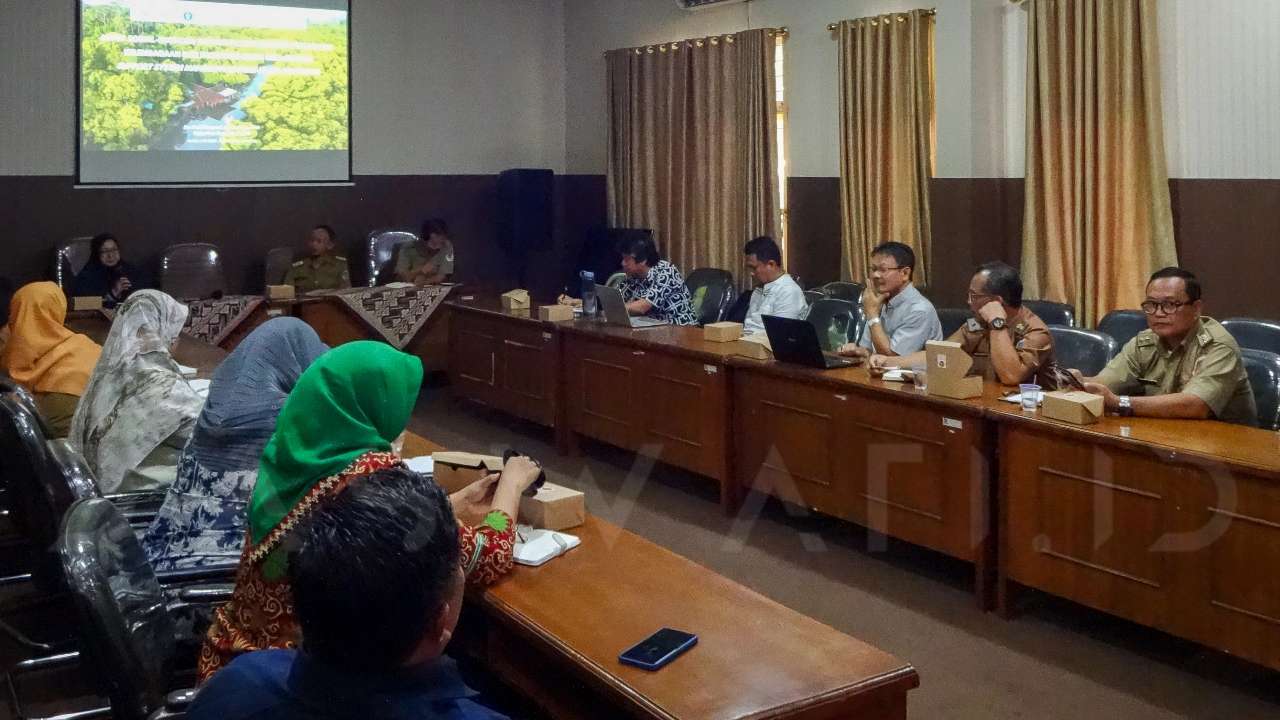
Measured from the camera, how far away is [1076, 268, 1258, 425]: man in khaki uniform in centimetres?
358

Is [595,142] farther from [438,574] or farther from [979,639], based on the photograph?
[438,574]

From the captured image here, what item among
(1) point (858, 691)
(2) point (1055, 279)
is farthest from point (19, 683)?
(2) point (1055, 279)

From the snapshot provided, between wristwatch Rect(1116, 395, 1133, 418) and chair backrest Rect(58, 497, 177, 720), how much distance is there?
8.84 feet

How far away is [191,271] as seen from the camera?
26.6ft

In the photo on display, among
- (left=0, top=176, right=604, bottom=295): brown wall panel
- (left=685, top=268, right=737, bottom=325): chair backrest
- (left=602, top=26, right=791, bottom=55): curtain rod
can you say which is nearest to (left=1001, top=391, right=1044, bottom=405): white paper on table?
(left=685, top=268, right=737, bottom=325): chair backrest

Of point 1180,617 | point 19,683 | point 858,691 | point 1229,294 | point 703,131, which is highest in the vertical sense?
point 703,131

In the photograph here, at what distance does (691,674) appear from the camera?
1930mm

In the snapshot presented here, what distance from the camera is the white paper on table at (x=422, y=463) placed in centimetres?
309

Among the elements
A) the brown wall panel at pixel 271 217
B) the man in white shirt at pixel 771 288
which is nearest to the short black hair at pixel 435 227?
the brown wall panel at pixel 271 217

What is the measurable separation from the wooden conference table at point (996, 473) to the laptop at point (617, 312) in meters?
0.14

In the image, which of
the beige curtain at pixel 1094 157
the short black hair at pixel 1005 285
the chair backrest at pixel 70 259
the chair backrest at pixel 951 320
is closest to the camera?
the short black hair at pixel 1005 285

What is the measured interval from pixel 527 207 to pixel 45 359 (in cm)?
519

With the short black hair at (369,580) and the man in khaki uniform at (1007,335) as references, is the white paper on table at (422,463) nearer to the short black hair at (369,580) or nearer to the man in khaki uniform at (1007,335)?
the short black hair at (369,580)

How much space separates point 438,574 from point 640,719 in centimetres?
65
